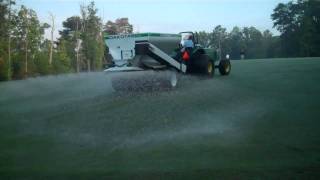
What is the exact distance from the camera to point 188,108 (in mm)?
12141

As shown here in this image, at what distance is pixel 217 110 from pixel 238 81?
5.71 metres

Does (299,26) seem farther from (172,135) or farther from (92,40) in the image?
(172,135)

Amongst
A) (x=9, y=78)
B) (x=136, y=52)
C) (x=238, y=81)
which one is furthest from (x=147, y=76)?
(x=9, y=78)

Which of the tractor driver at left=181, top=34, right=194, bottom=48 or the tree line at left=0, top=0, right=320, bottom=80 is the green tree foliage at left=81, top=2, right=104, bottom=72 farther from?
the tractor driver at left=181, top=34, right=194, bottom=48

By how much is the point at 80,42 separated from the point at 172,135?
55.3 m

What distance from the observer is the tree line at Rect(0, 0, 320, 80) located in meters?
48.4

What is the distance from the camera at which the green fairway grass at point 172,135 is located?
7.44 m

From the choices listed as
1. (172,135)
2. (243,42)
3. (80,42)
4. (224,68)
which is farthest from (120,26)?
(172,135)

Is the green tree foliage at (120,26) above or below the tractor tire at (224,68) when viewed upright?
above

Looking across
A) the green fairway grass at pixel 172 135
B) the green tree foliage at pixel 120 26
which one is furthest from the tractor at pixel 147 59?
the green tree foliage at pixel 120 26

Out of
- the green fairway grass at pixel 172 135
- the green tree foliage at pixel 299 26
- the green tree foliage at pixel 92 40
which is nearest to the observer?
the green fairway grass at pixel 172 135

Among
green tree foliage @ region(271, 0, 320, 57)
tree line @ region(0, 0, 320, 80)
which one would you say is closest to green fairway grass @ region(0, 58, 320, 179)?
tree line @ region(0, 0, 320, 80)

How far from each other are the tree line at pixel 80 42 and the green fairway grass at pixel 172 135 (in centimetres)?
1175

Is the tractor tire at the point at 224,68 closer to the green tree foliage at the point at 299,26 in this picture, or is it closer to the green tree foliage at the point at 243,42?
the green tree foliage at the point at 299,26
